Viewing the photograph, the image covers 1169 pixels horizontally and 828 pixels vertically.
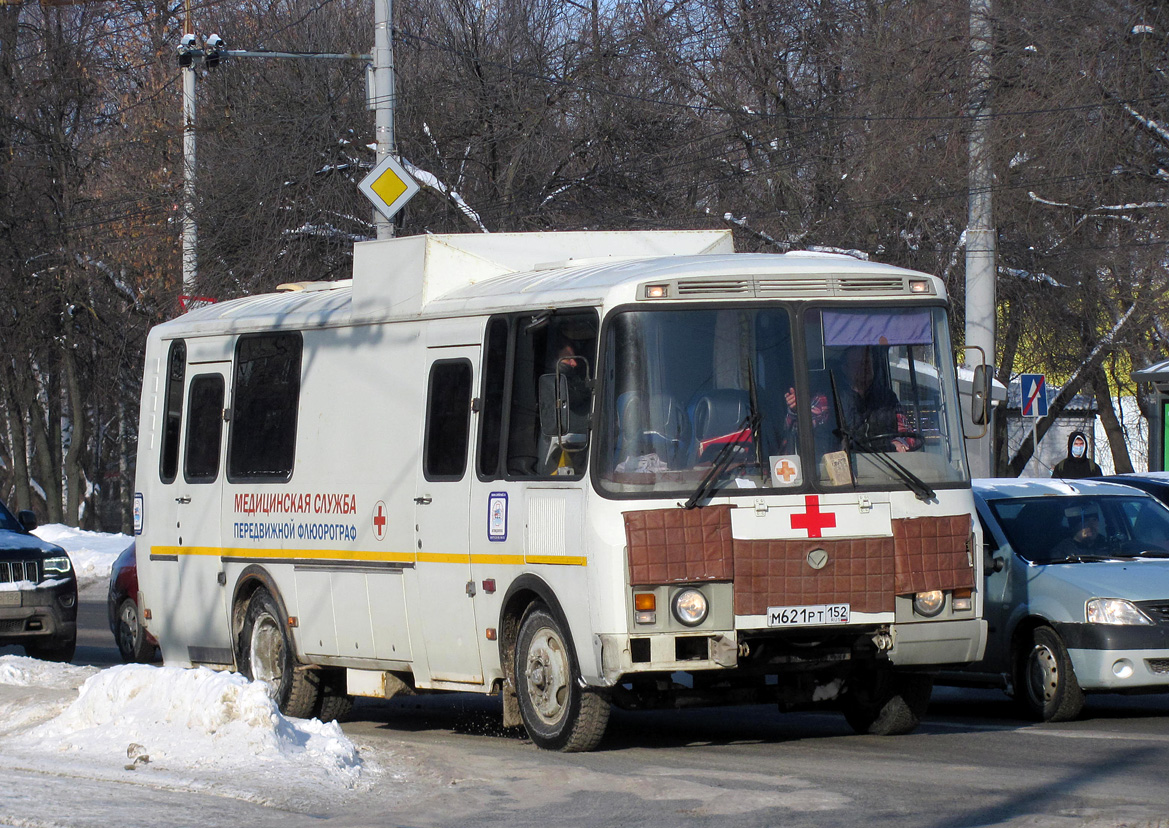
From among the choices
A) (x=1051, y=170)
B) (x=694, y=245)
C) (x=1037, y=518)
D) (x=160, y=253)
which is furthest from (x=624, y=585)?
(x=160, y=253)

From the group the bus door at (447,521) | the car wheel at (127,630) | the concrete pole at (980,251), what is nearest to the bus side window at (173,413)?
the bus door at (447,521)

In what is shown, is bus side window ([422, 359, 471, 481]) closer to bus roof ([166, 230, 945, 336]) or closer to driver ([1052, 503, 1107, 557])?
bus roof ([166, 230, 945, 336])

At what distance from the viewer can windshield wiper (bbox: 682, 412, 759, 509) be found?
858 centimetres

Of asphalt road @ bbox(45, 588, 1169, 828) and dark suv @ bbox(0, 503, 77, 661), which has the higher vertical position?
dark suv @ bbox(0, 503, 77, 661)

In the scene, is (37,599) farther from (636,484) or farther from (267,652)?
(636,484)

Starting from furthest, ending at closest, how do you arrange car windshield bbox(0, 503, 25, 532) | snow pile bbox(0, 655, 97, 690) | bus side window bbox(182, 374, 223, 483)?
car windshield bbox(0, 503, 25, 532), bus side window bbox(182, 374, 223, 483), snow pile bbox(0, 655, 97, 690)

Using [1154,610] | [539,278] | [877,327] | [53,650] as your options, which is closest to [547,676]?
[539,278]

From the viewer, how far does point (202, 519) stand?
41.1 feet

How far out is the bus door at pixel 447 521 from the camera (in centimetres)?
996

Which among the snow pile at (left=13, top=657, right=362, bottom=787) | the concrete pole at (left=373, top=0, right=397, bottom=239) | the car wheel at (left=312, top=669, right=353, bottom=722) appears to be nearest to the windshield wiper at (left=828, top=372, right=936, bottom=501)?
the snow pile at (left=13, top=657, right=362, bottom=787)

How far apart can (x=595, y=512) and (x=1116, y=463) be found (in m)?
26.6

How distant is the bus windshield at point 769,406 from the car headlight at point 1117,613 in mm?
1809

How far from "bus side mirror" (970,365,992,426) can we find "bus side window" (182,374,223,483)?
18.1 ft

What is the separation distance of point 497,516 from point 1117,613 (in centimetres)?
387
